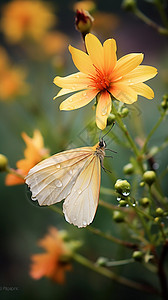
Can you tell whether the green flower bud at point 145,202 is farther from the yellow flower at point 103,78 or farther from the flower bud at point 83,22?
the flower bud at point 83,22

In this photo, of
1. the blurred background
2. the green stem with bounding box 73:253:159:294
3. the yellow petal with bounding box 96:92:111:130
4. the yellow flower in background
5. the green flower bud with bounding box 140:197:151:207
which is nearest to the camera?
the yellow petal with bounding box 96:92:111:130

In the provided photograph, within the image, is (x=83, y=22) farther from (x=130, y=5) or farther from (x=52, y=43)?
(x=52, y=43)

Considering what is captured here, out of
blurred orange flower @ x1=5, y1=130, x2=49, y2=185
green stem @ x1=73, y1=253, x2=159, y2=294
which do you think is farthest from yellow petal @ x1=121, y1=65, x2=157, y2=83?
green stem @ x1=73, y1=253, x2=159, y2=294

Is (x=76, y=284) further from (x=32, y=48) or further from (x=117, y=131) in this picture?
(x=32, y=48)

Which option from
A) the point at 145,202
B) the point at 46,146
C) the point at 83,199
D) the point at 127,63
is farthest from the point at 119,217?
the point at 46,146

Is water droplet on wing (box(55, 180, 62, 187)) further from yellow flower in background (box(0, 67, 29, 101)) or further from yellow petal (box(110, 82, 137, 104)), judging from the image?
yellow flower in background (box(0, 67, 29, 101))

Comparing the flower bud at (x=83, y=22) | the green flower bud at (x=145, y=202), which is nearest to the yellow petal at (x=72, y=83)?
the flower bud at (x=83, y=22)

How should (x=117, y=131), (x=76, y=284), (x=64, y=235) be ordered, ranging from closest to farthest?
(x=117, y=131) < (x=64, y=235) < (x=76, y=284)

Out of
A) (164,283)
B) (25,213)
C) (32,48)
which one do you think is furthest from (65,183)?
(32,48)
